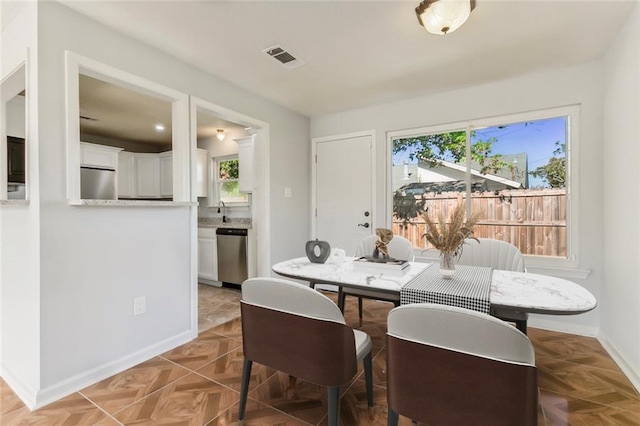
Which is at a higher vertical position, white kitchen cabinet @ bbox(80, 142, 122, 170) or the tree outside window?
white kitchen cabinet @ bbox(80, 142, 122, 170)

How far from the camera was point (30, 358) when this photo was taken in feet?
5.95

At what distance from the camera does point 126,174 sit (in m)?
5.11

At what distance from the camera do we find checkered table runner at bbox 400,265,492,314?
4.33ft

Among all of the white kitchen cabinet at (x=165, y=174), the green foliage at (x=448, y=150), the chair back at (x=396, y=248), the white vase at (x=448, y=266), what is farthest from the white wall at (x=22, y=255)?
the green foliage at (x=448, y=150)

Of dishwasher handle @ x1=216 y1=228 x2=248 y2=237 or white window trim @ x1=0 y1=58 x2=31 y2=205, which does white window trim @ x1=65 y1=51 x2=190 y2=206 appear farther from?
dishwasher handle @ x1=216 y1=228 x2=248 y2=237

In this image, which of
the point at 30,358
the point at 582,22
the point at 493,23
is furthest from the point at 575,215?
the point at 30,358

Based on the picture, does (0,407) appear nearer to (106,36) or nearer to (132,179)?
(106,36)

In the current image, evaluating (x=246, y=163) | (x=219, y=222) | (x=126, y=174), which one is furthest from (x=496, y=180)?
(x=126, y=174)

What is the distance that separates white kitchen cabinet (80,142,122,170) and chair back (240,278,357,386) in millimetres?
4253

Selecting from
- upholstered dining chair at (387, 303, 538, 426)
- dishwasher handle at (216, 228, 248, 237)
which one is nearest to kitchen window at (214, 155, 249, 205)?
dishwasher handle at (216, 228, 248, 237)

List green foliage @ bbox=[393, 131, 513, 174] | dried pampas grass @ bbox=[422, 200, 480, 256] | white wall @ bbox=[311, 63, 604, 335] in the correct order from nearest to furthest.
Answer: dried pampas grass @ bbox=[422, 200, 480, 256], white wall @ bbox=[311, 63, 604, 335], green foliage @ bbox=[393, 131, 513, 174]

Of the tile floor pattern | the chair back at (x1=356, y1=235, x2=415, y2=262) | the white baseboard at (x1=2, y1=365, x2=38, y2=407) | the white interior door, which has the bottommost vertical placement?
the tile floor pattern

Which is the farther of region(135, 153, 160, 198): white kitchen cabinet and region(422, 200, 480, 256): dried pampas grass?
region(135, 153, 160, 198): white kitchen cabinet

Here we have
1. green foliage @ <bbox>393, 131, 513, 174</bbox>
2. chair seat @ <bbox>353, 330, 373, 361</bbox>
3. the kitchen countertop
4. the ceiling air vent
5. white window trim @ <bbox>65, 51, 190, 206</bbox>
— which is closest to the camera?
chair seat @ <bbox>353, 330, 373, 361</bbox>
